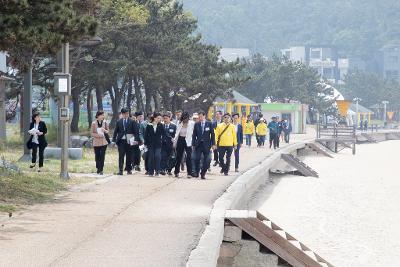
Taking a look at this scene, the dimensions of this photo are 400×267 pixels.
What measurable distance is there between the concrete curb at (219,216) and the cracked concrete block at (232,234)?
0.18 m

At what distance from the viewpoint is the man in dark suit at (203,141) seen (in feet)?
82.2

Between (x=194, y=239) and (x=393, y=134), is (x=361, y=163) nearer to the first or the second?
(x=194, y=239)

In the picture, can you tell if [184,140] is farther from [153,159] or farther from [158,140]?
[153,159]

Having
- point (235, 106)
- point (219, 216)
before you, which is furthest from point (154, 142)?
point (235, 106)

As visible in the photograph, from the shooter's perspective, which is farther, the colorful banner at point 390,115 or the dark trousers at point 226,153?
the colorful banner at point 390,115

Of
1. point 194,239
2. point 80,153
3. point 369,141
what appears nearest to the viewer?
point 194,239

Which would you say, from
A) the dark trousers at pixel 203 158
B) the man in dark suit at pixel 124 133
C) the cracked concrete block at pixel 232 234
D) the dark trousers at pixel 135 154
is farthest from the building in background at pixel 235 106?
the cracked concrete block at pixel 232 234

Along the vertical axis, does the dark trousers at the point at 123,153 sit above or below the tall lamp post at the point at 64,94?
below

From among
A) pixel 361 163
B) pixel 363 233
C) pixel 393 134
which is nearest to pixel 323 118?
pixel 393 134

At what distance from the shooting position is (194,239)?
12.1 meters

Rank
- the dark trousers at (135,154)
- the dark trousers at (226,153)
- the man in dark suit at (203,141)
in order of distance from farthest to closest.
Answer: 1. the dark trousers at (226,153)
2. the dark trousers at (135,154)
3. the man in dark suit at (203,141)

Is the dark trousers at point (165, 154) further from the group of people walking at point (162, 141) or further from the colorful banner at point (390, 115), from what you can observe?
the colorful banner at point (390, 115)

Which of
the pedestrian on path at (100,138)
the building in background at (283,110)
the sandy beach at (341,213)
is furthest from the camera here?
the building in background at (283,110)

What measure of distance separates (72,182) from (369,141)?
267ft
